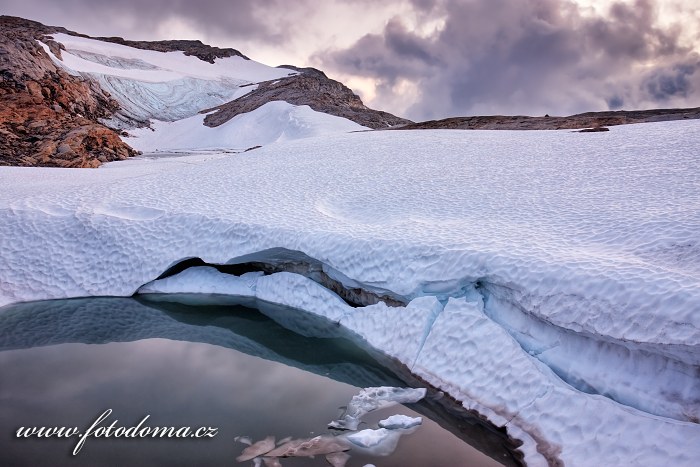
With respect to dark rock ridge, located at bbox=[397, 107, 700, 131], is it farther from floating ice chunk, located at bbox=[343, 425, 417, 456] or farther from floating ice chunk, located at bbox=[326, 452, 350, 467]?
floating ice chunk, located at bbox=[326, 452, 350, 467]

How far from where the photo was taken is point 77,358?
625 cm

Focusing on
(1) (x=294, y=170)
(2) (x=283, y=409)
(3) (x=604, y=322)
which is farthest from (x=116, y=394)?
(1) (x=294, y=170)

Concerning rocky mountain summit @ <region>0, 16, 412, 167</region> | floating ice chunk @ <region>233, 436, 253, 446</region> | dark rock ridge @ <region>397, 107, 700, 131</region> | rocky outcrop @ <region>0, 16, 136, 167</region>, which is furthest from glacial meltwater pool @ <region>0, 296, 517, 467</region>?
dark rock ridge @ <region>397, 107, 700, 131</region>

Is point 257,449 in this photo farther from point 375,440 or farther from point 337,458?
point 375,440

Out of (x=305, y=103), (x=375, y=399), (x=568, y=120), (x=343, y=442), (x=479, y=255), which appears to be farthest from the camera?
(x=305, y=103)

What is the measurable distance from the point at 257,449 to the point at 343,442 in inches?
29.6

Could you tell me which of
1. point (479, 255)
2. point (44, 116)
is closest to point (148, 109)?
point (44, 116)

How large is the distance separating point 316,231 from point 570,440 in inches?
182

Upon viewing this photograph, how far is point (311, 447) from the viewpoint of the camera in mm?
4238

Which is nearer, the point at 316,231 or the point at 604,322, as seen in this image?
the point at 604,322

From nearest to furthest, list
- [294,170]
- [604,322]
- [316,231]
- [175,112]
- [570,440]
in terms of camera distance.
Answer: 1. [570,440]
2. [604,322]
3. [316,231]
4. [294,170]
5. [175,112]

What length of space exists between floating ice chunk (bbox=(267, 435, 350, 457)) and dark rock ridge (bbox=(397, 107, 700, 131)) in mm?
15129

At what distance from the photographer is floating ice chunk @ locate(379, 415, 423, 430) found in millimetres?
4621

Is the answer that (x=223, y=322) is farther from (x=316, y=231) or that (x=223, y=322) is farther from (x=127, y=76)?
(x=127, y=76)
